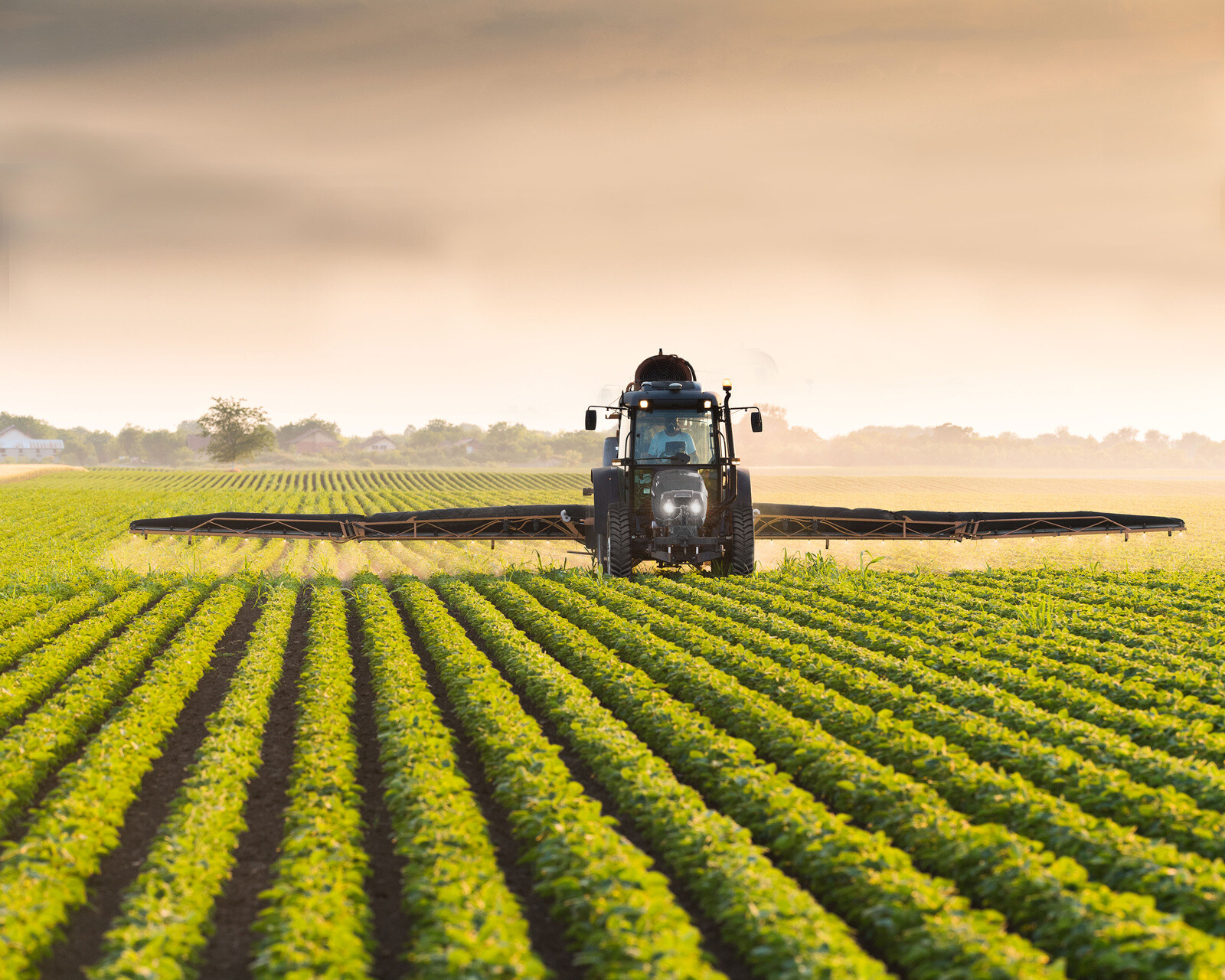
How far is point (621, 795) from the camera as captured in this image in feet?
23.6

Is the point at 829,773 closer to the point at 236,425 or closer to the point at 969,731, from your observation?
the point at 969,731

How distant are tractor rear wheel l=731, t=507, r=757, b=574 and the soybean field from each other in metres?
3.36

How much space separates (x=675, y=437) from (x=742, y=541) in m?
2.56

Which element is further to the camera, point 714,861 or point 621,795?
point 621,795

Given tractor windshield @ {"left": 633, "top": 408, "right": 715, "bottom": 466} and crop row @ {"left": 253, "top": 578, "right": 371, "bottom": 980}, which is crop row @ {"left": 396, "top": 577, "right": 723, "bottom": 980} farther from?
tractor windshield @ {"left": 633, "top": 408, "right": 715, "bottom": 466}

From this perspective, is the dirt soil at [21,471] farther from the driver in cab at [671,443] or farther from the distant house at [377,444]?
the driver in cab at [671,443]

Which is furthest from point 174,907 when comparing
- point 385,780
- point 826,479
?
point 826,479

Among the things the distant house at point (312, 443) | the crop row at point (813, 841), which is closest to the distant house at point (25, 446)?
Answer: the distant house at point (312, 443)

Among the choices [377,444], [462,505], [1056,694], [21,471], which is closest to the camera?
[1056,694]

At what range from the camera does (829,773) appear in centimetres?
733

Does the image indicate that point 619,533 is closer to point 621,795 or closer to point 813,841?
point 621,795

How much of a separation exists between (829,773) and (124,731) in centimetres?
664

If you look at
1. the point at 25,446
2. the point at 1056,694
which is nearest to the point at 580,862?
the point at 1056,694

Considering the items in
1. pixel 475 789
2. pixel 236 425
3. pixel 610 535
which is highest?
pixel 236 425
